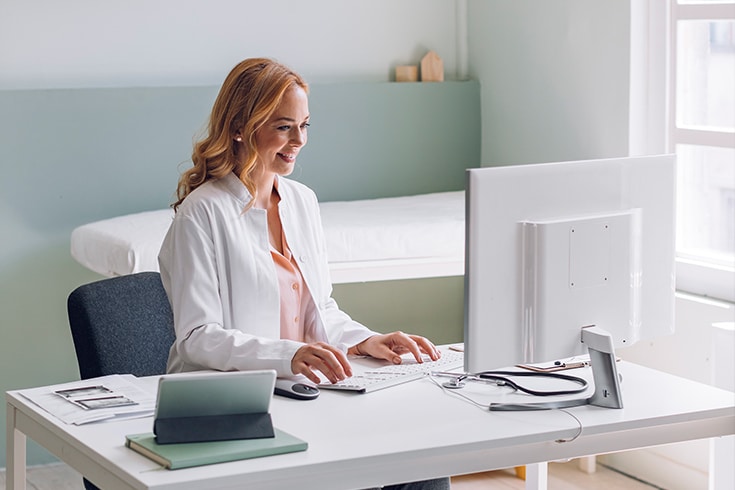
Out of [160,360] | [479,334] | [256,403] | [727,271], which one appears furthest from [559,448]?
[727,271]

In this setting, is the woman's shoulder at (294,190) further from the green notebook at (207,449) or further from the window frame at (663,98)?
the window frame at (663,98)

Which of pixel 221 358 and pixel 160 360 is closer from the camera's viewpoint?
pixel 221 358

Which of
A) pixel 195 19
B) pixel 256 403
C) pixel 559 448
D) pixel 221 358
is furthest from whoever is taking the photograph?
pixel 195 19

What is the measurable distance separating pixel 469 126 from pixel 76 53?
1.55m

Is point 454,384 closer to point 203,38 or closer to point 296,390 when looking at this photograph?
point 296,390

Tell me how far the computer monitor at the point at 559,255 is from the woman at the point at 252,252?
1.25 ft

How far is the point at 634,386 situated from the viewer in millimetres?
2223

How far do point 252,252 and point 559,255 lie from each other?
2.24 ft

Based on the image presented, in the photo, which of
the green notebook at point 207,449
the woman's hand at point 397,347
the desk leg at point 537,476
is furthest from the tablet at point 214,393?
the desk leg at point 537,476

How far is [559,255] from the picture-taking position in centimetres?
197

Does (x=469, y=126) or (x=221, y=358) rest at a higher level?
(x=469, y=126)

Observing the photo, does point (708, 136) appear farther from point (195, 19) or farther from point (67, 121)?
point (67, 121)

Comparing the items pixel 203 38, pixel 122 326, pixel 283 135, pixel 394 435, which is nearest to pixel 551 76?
pixel 203 38

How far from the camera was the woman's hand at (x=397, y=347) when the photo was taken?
235 centimetres
